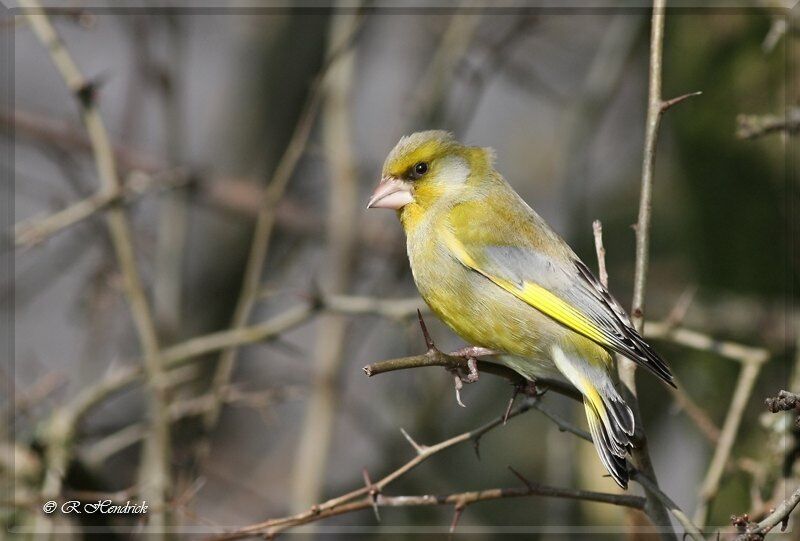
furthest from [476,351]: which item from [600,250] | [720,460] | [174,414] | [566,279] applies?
[174,414]

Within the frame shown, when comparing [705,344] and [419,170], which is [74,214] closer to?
[419,170]

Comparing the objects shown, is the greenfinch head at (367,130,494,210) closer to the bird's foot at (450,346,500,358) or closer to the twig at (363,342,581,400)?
the bird's foot at (450,346,500,358)

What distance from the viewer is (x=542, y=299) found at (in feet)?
10.4

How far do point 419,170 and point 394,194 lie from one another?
135 mm

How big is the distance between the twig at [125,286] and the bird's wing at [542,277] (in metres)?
1.55

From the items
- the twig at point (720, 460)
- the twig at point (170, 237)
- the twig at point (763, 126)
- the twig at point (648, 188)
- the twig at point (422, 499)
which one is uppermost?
the twig at point (170, 237)

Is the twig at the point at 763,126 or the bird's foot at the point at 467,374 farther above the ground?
the twig at the point at 763,126

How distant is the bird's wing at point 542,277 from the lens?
3.04m

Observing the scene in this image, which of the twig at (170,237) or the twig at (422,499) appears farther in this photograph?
the twig at (170,237)

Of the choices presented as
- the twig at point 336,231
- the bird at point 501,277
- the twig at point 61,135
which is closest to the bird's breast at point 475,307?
the bird at point 501,277

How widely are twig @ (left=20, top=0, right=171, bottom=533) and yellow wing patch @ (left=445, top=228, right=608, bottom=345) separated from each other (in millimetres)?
1528

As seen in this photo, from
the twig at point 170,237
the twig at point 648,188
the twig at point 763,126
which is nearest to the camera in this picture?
the twig at point 648,188

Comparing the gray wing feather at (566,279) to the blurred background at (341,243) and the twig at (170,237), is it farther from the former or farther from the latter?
the twig at (170,237)

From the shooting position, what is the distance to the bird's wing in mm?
3039
